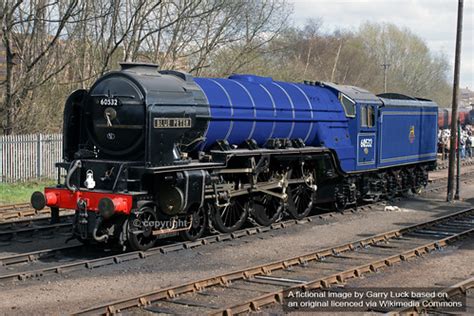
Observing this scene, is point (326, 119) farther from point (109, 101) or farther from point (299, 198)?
point (109, 101)

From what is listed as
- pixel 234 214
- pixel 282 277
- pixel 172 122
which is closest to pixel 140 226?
pixel 172 122

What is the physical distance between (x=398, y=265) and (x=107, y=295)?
457 centimetres

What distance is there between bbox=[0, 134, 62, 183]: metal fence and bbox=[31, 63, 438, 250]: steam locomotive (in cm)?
995

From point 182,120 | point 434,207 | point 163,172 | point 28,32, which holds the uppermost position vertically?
point 28,32

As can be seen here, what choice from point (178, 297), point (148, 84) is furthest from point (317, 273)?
point (148, 84)

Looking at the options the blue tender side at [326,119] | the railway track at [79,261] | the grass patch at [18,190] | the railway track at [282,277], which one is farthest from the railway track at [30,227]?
the railway track at [282,277]

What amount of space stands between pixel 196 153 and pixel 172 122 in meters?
1.31

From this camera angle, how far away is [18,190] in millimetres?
18625

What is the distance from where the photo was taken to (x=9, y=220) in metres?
13.5

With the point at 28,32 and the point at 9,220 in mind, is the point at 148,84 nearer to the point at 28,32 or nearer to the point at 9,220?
the point at 9,220

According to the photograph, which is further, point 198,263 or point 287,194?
point 287,194

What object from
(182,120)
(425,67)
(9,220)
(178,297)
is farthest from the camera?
(425,67)

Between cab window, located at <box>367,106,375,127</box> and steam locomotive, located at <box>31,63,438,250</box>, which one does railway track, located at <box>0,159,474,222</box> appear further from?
cab window, located at <box>367,106,375,127</box>

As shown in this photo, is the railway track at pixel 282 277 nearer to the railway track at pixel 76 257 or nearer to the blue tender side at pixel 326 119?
the railway track at pixel 76 257
